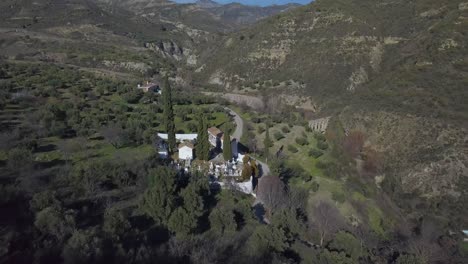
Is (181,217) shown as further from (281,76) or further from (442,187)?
(281,76)

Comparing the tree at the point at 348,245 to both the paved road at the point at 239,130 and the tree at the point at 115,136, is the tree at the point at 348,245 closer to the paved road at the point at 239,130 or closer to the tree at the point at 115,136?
the paved road at the point at 239,130

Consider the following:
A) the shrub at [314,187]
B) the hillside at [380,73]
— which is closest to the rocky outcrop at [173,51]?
the hillside at [380,73]

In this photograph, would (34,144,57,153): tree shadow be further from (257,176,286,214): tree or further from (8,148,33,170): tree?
(257,176,286,214): tree

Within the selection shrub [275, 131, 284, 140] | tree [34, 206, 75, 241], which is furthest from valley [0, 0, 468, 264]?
shrub [275, 131, 284, 140]

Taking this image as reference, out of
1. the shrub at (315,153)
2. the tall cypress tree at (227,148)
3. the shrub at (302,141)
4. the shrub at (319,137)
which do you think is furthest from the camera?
the shrub at (319,137)

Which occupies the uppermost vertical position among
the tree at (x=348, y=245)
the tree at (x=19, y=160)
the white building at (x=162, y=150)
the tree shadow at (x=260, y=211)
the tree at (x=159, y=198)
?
the tree at (x=19, y=160)

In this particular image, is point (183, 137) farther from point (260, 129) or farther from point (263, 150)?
point (260, 129)
